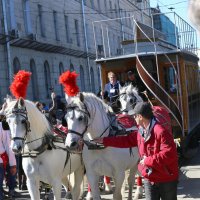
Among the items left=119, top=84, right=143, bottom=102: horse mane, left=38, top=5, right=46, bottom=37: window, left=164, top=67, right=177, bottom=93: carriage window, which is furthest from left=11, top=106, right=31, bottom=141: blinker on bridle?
left=38, top=5, right=46, bottom=37: window

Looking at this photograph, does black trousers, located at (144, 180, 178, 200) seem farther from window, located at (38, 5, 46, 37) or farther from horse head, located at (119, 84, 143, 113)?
window, located at (38, 5, 46, 37)

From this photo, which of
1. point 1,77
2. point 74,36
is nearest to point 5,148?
point 1,77

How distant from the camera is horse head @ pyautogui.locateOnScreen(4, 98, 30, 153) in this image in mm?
5645

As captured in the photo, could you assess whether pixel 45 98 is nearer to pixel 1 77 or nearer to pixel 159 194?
pixel 1 77

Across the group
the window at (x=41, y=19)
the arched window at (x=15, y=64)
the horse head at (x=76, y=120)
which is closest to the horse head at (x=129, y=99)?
the horse head at (x=76, y=120)

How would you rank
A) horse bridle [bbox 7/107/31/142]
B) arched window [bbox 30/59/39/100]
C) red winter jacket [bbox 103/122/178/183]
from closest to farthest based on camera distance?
1. red winter jacket [bbox 103/122/178/183]
2. horse bridle [bbox 7/107/31/142]
3. arched window [bbox 30/59/39/100]

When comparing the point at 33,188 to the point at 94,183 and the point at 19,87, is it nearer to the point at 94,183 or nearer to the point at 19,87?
the point at 94,183

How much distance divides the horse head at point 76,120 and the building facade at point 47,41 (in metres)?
17.5

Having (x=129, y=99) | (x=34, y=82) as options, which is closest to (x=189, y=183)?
(x=129, y=99)

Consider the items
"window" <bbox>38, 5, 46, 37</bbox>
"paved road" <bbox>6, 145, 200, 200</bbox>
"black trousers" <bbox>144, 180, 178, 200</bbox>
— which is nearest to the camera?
"black trousers" <bbox>144, 180, 178, 200</bbox>

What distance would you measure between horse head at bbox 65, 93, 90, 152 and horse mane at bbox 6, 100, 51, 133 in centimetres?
52

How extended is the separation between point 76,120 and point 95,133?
45 cm

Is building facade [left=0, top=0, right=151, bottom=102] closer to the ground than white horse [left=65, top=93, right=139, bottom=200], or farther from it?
farther from it

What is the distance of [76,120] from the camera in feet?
18.0
